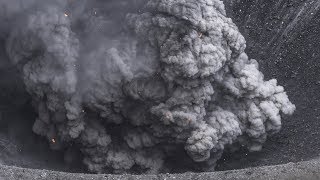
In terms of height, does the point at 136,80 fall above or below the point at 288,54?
below

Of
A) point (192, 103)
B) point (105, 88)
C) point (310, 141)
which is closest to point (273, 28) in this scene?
point (310, 141)

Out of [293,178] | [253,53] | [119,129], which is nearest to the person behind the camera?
[293,178]

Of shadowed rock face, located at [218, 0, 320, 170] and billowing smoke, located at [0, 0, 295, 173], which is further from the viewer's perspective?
shadowed rock face, located at [218, 0, 320, 170]

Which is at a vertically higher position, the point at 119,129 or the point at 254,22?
the point at 254,22

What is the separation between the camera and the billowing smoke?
12.9 metres

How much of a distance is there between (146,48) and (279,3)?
21.5ft

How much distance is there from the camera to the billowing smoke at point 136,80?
12.9 meters

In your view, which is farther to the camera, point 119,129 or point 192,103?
point 119,129

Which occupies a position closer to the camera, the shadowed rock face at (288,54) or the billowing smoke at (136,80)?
the billowing smoke at (136,80)

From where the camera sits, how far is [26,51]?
42.7ft

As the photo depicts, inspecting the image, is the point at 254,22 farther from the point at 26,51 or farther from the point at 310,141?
the point at 26,51

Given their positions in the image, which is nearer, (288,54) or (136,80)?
(136,80)

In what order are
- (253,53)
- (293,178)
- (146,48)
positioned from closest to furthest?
(293,178) → (146,48) → (253,53)

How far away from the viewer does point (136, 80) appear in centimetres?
1304
